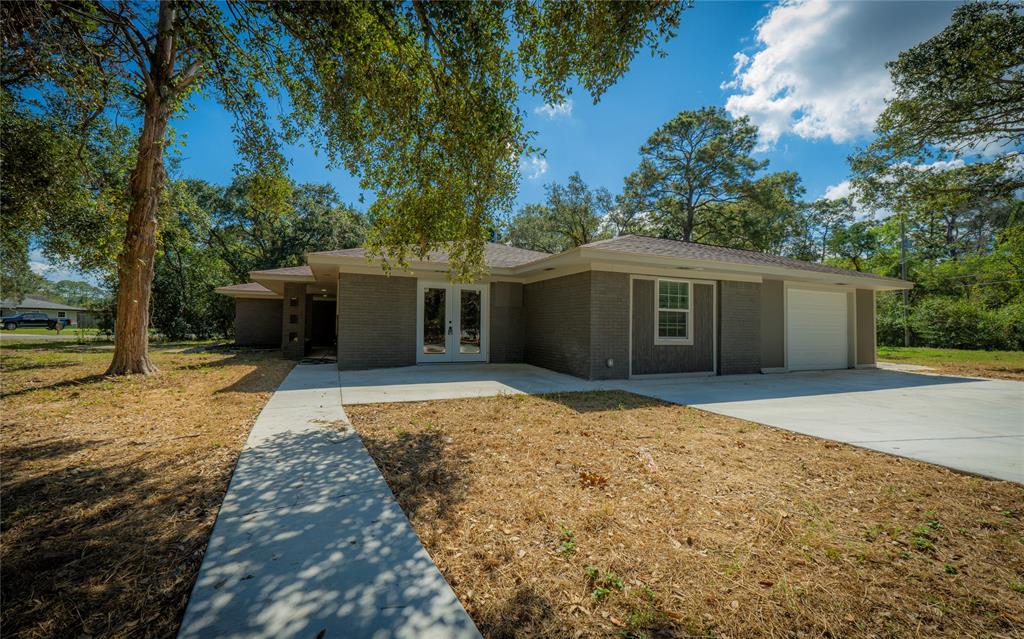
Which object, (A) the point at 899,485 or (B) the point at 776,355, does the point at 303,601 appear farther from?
(B) the point at 776,355

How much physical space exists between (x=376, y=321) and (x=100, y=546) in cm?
812

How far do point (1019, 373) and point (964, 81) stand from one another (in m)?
8.27

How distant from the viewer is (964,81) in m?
10.7

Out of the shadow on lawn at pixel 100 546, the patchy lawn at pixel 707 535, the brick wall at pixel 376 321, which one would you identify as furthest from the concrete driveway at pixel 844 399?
the shadow on lawn at pixel 100 546

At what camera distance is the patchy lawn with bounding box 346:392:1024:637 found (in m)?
1.91

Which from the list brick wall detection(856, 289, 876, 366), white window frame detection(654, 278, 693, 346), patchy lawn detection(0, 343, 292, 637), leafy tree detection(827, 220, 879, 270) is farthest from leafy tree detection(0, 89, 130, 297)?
leafy tree detection(827, 220, 879, 270)

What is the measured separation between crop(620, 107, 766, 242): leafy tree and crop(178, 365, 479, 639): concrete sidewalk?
80.3 ft

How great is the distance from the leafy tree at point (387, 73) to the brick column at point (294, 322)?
7755 millimetres

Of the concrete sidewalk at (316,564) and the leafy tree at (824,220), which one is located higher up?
the leafy tree at (824,220)

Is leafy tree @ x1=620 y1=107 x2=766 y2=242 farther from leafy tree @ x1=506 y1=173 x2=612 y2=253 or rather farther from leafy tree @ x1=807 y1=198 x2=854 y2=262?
leafy tree @ x1=807 y1=198 x2=854 y2=262

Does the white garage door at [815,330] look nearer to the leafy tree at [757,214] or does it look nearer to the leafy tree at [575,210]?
the leafy tree at [757,214]

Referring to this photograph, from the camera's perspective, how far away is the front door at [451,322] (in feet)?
35.6

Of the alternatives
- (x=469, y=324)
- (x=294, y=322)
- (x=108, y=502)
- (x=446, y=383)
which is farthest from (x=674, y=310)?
(x=294, y=322)

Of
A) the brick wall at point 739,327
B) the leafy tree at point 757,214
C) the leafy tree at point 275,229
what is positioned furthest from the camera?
the leafy tree at point 275,229
